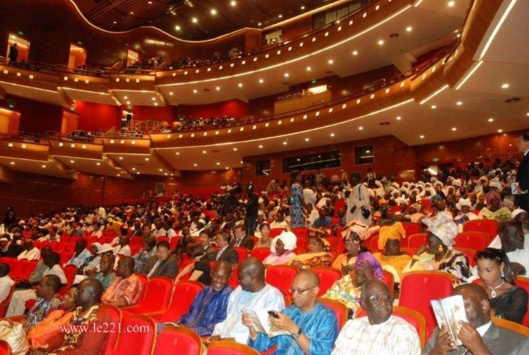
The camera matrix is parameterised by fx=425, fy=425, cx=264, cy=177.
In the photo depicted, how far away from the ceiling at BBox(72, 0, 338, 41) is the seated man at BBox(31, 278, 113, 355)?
62.7ft

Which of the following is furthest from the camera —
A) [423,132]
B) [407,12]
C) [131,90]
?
[131,90]

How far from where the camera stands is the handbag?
316 centimetres

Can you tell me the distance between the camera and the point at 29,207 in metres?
19.8

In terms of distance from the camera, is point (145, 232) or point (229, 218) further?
point (229, 218)

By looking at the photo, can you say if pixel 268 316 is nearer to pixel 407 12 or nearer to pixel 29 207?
pixel 407 12

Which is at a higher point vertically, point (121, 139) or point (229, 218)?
point (121, 139)

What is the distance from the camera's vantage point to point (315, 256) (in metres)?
4.45

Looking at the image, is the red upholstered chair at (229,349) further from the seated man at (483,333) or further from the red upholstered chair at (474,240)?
the red upholstered chair at (474,240)

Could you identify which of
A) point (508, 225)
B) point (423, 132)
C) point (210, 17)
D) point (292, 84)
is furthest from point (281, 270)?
point (210, 17)

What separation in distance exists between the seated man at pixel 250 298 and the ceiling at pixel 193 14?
1912cm

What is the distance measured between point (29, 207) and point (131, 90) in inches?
285

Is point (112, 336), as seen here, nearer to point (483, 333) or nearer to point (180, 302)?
point (180, 302)

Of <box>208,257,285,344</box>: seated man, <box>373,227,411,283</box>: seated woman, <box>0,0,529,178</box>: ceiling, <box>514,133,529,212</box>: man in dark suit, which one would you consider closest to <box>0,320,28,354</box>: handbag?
<box>208,257,285,344</box>: seated man

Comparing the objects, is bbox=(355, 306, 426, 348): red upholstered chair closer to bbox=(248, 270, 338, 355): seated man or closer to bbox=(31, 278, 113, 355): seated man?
bbox=(248, 270, 338, 355): seated man
